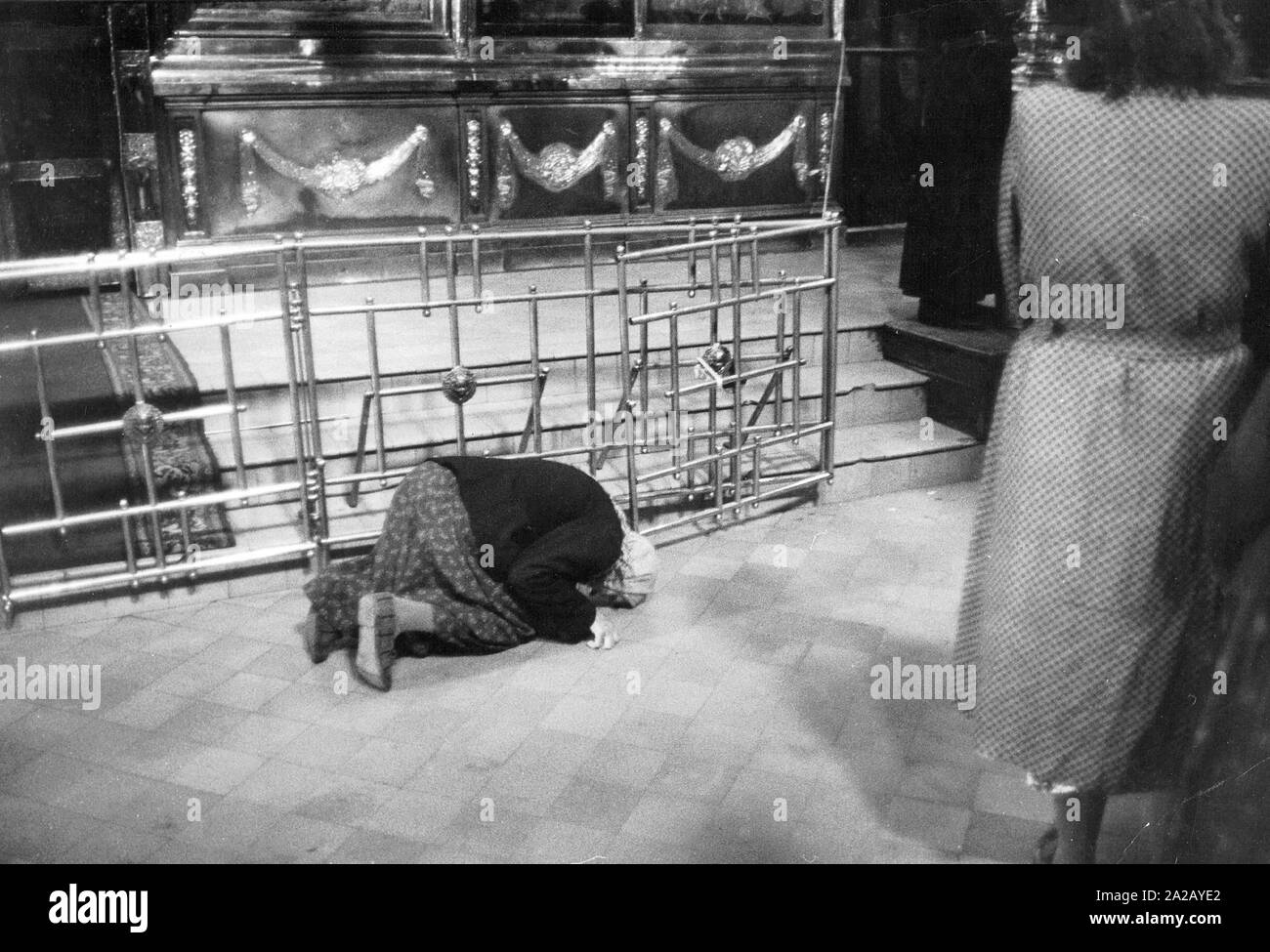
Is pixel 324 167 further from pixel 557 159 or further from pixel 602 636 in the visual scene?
pixel 602 636

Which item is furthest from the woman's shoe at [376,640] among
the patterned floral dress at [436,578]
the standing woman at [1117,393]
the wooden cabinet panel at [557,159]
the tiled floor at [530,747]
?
the wooden cabinet panel at [557,159]

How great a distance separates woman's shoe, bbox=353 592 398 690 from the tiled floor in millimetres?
70

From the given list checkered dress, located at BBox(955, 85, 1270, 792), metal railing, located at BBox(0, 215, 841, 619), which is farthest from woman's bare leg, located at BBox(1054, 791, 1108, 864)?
metal railing, located at BBox(0, 215, 841, 619)

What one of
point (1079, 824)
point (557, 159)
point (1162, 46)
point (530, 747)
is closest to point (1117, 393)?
point (1162, 46)

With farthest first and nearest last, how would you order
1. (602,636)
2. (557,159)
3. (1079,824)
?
(557,159) < (602,636) < (1079,824)

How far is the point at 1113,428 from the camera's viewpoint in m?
2.56

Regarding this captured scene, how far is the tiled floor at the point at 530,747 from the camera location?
11.0ft

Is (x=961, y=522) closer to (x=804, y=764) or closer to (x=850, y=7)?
(x=804, y=764)

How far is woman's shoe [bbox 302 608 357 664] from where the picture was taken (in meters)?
4.34

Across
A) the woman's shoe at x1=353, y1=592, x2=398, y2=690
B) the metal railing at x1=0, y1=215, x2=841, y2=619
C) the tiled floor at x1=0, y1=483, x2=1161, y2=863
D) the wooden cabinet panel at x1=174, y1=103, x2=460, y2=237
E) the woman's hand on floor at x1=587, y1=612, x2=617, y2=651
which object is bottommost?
the tiled floor at x1=0, y1=483, x2=1161, y2=863

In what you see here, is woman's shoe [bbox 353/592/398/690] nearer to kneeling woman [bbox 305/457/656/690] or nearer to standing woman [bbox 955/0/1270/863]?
kneeling woman [bbox 305/457/656/690]

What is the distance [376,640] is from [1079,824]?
7.43ft

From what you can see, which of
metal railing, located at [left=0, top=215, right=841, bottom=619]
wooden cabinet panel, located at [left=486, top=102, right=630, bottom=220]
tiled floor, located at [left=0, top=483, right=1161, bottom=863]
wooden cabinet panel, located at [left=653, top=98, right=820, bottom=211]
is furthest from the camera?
wooden cabinet panel, located at [left=653, top=98, right=820, bottom=211]

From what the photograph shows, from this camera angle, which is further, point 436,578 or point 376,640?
point 436,578
